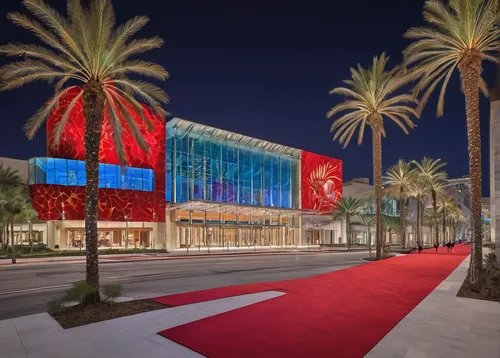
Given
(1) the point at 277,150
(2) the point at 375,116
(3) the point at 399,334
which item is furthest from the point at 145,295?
(1) the point at 277,150

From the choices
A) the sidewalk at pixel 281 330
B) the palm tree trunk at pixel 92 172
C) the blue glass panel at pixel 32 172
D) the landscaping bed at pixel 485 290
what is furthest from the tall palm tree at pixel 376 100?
the blue glass panel at pixel 32 172

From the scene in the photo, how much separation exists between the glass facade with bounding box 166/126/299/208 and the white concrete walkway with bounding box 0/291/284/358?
43.9 m

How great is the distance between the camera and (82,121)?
156ft

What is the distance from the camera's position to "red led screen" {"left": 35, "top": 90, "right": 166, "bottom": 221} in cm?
4438

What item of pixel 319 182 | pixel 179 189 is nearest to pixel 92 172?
pixel 179 189

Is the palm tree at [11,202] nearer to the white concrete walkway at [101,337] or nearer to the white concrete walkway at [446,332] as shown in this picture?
the white concrete walkway at [101,337]

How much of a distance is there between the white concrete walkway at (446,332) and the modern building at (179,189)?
113ft

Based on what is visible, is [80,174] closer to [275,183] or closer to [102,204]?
[102,204]

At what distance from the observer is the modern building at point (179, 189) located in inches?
1790

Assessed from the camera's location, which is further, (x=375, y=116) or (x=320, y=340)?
(x=375, y=116)

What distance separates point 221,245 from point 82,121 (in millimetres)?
27282

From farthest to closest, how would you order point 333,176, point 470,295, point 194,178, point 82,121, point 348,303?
1. point 333,176
2. point 194,178
3. point 82,121
4. point 470,295
5. point 348,303

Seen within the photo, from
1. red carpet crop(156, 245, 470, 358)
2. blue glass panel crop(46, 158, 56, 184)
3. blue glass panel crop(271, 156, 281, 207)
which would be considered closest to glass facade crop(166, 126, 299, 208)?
blue glass panel crop(271, 156, 281, 207)

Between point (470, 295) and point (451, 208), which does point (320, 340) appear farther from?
point (451, 208)
